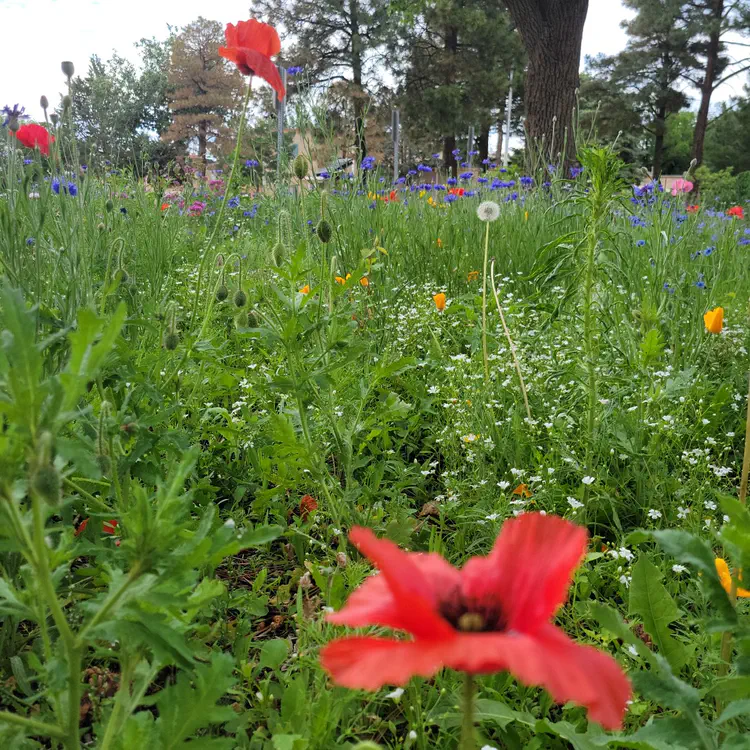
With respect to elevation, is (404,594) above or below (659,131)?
below

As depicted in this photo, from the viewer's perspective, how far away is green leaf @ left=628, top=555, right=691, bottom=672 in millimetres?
961

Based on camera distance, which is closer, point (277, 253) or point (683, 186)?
point (277, 253)

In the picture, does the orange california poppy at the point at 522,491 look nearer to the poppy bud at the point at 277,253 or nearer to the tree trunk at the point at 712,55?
the poppy bud at the point at 277,253

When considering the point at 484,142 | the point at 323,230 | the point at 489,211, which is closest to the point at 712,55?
the point at 484,142

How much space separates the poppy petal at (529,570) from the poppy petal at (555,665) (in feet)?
0.08

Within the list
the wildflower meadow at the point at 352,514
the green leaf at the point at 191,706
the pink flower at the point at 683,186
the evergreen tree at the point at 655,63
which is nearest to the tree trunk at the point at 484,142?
the evergreen tree at the point at 655,63

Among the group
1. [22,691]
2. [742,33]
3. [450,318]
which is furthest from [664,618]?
[742,33]

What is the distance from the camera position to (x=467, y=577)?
522 mm

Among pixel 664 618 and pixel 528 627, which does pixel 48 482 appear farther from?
pixel 664 618

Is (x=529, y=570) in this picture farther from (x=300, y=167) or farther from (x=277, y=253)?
(x=300, y=167)

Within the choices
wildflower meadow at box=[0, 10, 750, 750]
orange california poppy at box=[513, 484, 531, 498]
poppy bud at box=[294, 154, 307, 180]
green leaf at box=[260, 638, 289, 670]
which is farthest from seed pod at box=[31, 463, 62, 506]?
poppy bud at box=[294, 154, 307, 180]

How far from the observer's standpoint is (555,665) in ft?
1.25

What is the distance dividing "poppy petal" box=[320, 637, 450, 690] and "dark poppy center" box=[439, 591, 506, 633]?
9cm

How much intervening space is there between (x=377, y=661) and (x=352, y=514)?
127 centimetres
